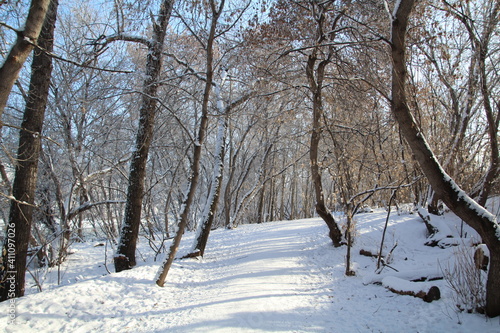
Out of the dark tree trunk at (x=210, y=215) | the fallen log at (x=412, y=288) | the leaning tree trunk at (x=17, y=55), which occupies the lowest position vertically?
the fallen log at (x=412, y=288)

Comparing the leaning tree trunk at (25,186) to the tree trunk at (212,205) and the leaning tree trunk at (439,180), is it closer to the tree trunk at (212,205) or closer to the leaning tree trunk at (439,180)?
the tree trunk at (212,205)

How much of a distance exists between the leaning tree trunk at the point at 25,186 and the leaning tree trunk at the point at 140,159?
1.74m

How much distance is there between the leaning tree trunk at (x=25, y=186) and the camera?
4634mm

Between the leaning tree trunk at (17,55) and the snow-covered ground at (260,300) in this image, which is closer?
the leaning tree trunk at (17,55)

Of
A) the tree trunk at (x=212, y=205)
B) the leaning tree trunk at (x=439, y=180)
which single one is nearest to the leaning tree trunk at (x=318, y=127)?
the tree trunk at (x=212, y=205)

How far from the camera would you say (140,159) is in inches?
253

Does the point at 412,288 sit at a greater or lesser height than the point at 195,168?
lesser

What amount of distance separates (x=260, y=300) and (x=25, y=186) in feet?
14.6

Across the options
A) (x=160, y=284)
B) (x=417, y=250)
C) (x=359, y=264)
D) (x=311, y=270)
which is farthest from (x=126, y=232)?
(x=417, y=250)

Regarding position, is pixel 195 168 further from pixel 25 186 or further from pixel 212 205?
pixel 25 186

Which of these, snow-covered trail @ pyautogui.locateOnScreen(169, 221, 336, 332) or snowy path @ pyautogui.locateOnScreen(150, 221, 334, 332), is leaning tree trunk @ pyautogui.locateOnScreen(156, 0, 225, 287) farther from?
snow-covered trail @ pyautogui.locateOnScreen(169, 221, 336, 332)

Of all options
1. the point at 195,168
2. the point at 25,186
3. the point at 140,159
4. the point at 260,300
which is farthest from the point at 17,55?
the point at 260,300

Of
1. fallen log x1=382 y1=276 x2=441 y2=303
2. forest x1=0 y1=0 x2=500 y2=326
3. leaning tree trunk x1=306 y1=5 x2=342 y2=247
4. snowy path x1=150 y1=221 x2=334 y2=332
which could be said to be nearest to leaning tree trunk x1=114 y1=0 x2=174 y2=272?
forest x1=0 y1=0 x2=500 y2=326

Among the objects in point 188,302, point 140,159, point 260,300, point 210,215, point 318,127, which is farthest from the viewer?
point 210,215
